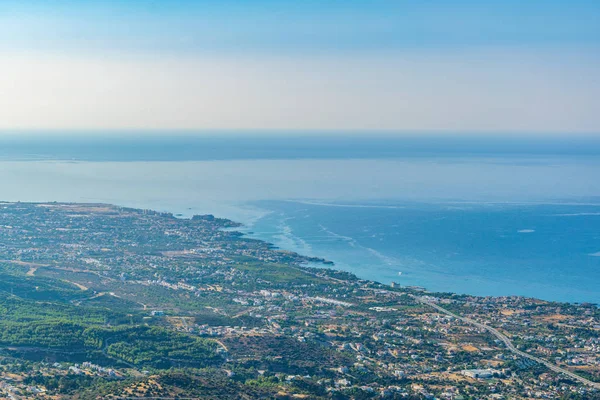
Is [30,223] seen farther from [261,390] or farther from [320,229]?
[261,390]

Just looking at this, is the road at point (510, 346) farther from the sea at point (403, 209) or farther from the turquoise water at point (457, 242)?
the turquoise water at point (457, 242)

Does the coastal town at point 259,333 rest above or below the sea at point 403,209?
below

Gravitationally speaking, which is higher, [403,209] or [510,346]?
[403,209]

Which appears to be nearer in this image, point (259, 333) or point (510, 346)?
point (510, 346)

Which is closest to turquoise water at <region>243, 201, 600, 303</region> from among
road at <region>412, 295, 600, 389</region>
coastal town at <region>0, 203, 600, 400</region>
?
coastal town at <region>0, 203, 600, 400</region>

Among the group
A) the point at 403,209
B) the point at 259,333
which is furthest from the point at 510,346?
the point at 403,209

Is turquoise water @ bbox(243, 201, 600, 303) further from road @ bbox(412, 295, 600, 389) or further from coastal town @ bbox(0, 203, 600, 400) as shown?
road @ bbox(412, 295, 600, 389)

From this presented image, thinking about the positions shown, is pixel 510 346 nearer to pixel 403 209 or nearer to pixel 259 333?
pixel 259 333

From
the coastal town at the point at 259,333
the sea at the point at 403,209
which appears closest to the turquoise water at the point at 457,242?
the sea at the point at 403,209
